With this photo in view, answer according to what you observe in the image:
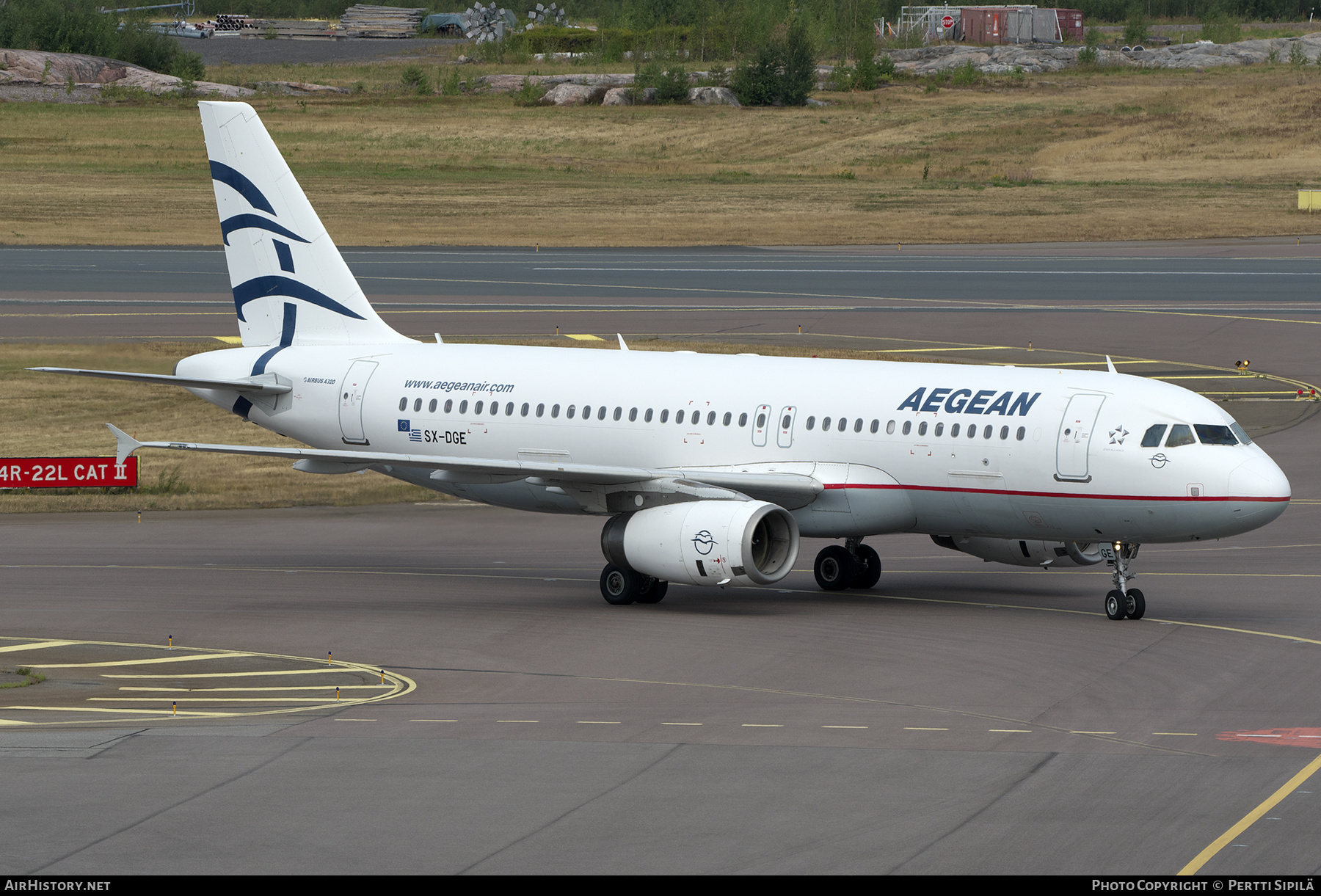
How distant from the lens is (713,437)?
3662 centimetres

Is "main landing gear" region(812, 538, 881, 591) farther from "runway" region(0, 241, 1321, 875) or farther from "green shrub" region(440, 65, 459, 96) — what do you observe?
"green shrub" region(440, 65, 459, 96)

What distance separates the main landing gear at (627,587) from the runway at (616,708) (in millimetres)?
336

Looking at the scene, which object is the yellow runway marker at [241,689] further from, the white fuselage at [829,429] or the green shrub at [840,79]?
the green shrub at [840,79]

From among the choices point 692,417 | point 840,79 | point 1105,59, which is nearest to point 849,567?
point 692,417

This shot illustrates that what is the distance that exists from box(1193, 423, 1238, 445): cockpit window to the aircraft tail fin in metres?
19.2

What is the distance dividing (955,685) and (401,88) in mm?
166716

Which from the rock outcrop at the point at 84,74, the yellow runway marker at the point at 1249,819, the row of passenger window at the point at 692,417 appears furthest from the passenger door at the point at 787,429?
the rock outcrop at the point at 84,74

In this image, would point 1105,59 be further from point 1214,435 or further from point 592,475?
point 592,475

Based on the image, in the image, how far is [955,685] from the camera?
2814cm

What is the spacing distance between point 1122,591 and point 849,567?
6033 mm

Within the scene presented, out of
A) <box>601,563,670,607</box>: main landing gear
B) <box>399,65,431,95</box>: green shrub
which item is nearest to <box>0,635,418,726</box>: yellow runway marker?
<box>601,563,670,607</box>: main landing gear

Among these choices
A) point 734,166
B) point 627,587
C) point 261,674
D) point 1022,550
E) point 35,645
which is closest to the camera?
point 261,674

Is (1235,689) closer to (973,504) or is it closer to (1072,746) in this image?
(1072,746)

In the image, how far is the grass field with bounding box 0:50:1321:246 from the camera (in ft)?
363
